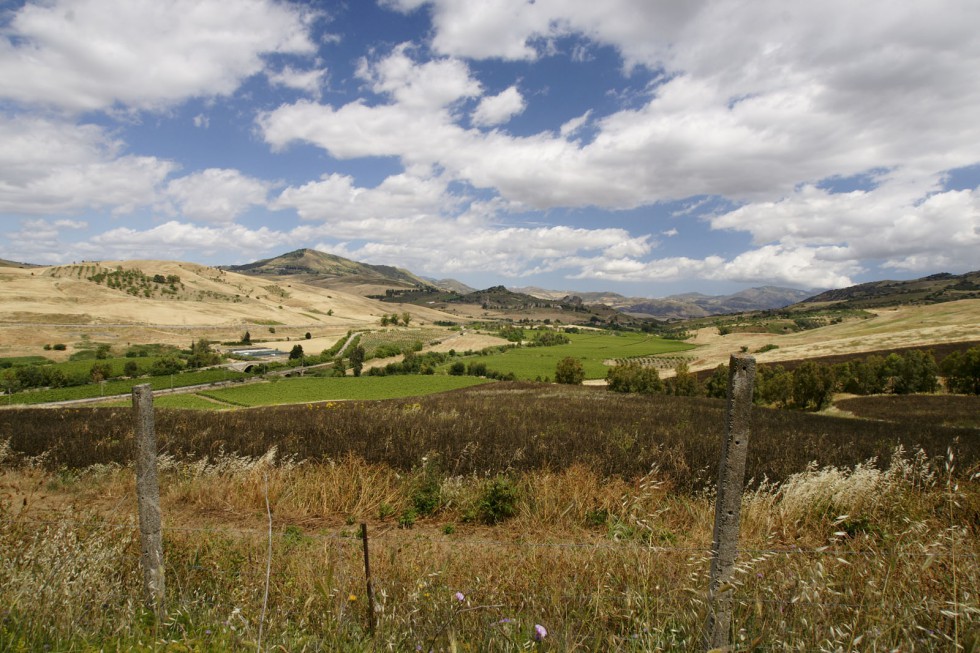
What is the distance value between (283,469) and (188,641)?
257 inches

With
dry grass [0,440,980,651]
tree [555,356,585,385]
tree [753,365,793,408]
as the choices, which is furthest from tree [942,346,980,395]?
dry grass [0,440,980,651]

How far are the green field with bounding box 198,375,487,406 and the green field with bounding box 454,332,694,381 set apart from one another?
18.1m

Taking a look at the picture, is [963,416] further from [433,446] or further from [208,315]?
[208,315]

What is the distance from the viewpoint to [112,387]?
60.8 m

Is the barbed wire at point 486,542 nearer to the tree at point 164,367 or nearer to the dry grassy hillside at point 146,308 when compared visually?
the tree at point 164,367

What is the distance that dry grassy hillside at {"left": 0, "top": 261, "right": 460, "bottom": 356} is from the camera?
317 feet

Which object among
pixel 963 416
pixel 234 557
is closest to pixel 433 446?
pixel 234 557

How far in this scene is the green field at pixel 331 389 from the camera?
56.9 meters

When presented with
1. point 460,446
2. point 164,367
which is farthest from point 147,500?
point 164,367

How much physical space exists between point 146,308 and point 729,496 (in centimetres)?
15162

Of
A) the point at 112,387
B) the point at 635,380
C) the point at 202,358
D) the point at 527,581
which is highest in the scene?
the point at 527,581

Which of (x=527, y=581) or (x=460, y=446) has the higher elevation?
(x=527, y=581)

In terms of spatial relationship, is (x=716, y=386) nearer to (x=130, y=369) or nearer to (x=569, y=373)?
(x=569, y=373)

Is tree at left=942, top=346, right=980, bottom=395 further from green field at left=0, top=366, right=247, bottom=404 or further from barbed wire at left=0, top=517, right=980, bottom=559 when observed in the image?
green field at left=0, top=366, right=247, bottom=404
